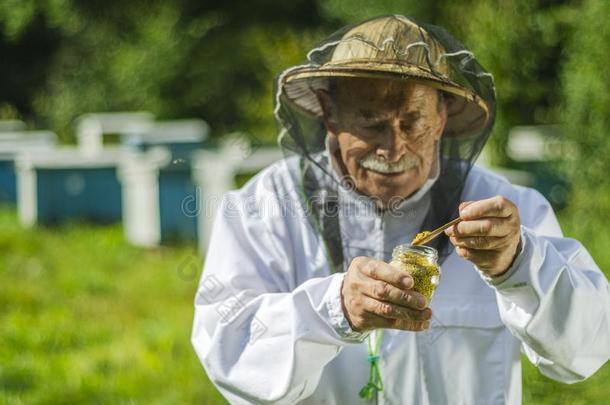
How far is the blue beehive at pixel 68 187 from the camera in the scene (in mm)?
9836

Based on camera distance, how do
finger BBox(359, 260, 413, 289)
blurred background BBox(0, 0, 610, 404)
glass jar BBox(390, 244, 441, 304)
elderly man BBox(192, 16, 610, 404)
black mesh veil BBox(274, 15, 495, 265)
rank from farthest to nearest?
blurred background BBox(0, 0, 610, 404)
black mesh veil BBox(274, 15, 495, 265)
elderly man BBox(192, 16, 610, 404)
glass jar BBox(390, 244, 441, 304)
finger BBox(359, 260, 413, 289)

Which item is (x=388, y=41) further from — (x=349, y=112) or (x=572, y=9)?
(x=572, y=9)

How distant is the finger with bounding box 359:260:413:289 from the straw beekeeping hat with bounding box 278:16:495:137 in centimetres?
46

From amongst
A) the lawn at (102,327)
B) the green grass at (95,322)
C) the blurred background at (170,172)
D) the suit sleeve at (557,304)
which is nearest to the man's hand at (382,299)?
the suit sleeve at (557,304)

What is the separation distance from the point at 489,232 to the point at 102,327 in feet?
15.5

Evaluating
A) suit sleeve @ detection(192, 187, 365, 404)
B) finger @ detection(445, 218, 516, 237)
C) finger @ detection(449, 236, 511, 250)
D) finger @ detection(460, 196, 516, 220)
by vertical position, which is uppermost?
finger @ detection(460, 196, 516, 220)

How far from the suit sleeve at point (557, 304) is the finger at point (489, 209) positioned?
138 mm

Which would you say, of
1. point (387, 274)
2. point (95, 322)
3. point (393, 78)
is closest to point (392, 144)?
point (393, 78)

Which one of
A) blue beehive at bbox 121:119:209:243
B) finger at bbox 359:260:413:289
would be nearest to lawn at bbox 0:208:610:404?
blue beehive at bbox 121:119:209:243

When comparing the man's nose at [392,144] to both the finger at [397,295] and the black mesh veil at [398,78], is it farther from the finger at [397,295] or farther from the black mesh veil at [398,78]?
the finger at [397,295]

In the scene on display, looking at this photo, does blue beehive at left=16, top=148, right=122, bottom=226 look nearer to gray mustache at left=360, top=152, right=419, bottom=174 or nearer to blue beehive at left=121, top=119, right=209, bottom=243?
blue beehive at left=121, top=119, right=209, bottom=243

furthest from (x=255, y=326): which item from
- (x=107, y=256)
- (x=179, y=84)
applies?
(x=179, y=84)

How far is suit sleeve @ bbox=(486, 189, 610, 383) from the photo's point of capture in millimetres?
1806

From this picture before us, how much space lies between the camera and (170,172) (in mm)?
8617
